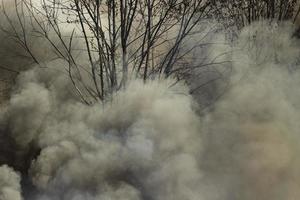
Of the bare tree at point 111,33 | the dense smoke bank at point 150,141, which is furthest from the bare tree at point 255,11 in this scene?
the dense smoke bank at point 150,141

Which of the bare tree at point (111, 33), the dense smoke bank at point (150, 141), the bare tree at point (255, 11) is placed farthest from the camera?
the bare tree at point (255, 11)

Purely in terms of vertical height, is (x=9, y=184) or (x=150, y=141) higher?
(x=150, y=141)

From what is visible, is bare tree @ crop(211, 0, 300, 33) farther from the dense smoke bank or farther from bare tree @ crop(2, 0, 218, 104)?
the dense smoke bank

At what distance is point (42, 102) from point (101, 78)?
1.42m

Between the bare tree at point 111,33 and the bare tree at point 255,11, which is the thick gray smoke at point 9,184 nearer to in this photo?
the bare tree at point 111,33

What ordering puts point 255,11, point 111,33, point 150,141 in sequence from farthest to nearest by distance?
point 255,11 < point 111,33 < point 150,141

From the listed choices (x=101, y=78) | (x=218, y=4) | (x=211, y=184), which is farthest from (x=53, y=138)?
(x=218, y=4)

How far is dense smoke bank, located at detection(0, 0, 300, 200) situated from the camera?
11.1m

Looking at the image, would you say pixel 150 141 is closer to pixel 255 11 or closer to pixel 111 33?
pixel 111 33

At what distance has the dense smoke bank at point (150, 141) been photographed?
11066mm

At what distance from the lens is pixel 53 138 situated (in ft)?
41.4

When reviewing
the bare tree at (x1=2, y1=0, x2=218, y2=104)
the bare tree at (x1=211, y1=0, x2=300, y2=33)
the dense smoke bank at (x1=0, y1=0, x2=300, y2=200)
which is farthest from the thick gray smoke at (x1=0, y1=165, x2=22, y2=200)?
the bare tree at (x1=211, y1=0, x2=300, y2=33)

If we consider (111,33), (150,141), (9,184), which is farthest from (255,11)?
(9,184)

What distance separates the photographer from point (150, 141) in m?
11.4
